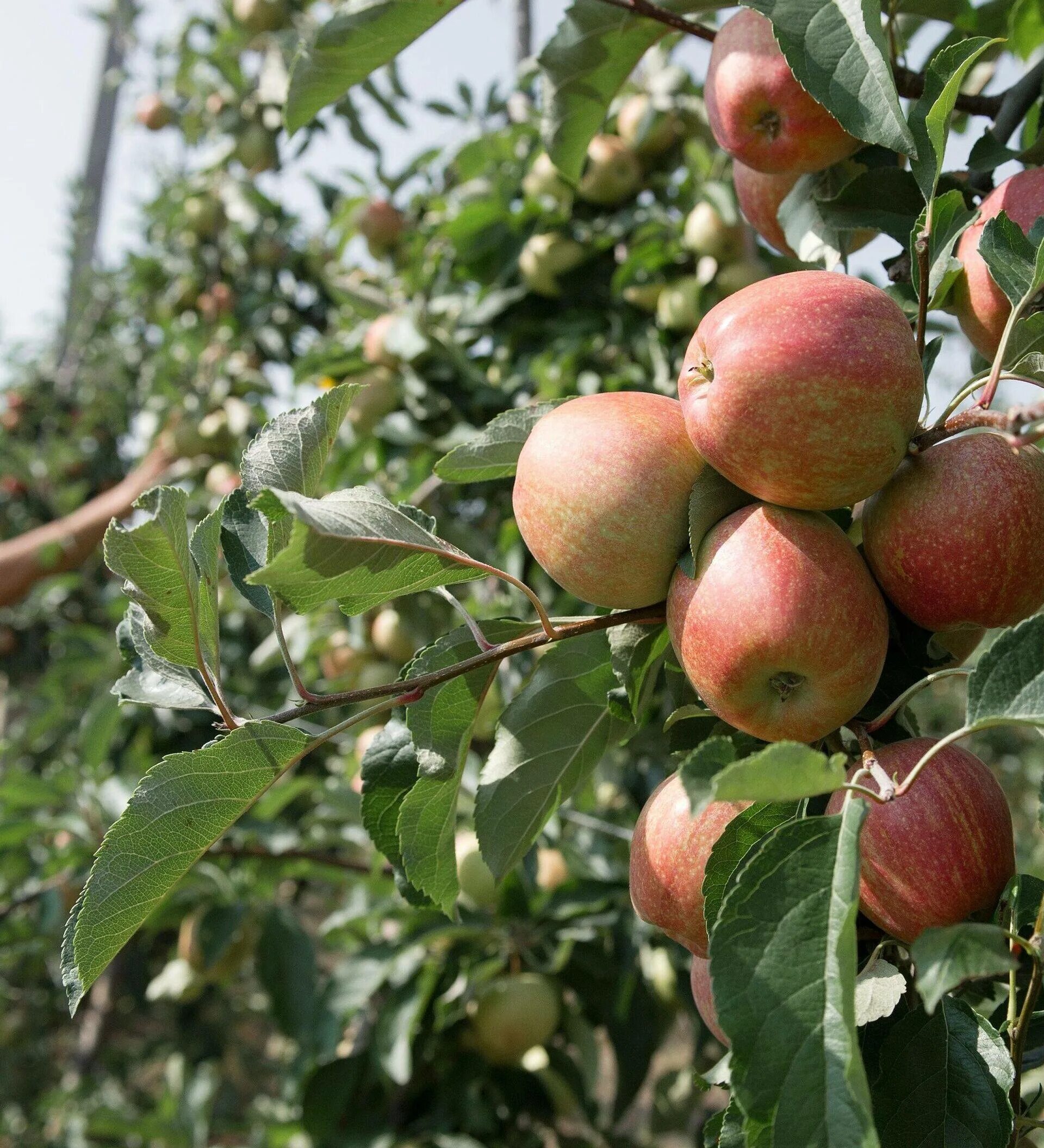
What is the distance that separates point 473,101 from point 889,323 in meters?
2.18

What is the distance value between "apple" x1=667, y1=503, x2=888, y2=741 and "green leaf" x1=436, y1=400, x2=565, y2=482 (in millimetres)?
202

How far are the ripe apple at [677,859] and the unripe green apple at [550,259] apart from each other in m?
1.47

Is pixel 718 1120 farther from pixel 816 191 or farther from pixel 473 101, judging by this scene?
pixel 473 101

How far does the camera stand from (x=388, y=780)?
0.77 meters

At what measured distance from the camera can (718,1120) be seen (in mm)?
605

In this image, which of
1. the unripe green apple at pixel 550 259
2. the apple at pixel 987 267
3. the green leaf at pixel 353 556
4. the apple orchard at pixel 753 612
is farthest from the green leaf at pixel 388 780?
the unripe green apple at pixel 550 259

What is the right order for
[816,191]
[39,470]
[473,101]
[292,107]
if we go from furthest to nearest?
[39,470], [473,101], [292,107], [816,191]

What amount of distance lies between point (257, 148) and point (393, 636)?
5.73 feet

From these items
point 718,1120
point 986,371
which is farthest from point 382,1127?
point 986,371

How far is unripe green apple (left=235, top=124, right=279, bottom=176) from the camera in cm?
299

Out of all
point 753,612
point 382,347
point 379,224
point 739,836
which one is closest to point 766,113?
point 753,612

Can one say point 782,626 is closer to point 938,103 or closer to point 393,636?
point 938,103

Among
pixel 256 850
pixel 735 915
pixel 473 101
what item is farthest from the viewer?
pixel 473 101

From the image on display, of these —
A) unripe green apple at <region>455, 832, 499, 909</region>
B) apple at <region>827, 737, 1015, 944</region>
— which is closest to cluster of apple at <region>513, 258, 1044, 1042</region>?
apple at <region>827, 737, 1015, 944</region>
